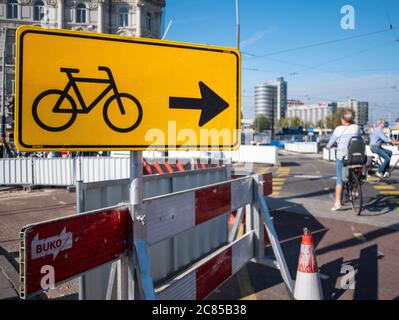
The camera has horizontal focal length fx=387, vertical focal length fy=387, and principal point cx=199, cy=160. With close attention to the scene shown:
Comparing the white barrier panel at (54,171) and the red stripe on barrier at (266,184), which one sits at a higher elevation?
the red stripe on barrier at (266,184)

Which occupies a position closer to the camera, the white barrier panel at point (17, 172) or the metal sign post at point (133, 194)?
the metal sign post at point (133, 194)

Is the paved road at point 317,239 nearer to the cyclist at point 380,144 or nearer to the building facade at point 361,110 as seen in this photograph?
the cyclist at point 380,144

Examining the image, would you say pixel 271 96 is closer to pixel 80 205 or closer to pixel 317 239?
pixel 317 239

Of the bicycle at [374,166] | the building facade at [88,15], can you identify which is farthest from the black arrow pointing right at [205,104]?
the building facade at [88,15]

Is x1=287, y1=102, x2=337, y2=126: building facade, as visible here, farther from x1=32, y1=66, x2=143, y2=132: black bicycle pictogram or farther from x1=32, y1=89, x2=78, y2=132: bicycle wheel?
x1=32, y1=89, x2=78, y2=132: bicycle wheel

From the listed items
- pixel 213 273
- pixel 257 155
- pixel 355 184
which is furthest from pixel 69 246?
pixel 257 155

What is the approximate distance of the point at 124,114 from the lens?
6.61 feet

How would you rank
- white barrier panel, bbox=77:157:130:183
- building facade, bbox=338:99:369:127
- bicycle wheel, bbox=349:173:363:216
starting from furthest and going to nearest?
building facade, bbox=338:99:369:127 < white barrier panel, bbox=77:157:130:183 < bicycle wheel, bbox=349:173:363:216

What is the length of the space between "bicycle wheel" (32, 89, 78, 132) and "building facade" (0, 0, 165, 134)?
136 feet

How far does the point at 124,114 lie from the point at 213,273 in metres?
1.60

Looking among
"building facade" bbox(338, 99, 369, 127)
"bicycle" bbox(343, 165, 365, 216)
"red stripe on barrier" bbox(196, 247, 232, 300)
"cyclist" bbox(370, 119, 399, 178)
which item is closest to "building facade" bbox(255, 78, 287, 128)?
"building facade" bbox(338, 99, 369, 127)

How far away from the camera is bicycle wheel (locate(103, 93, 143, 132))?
6.47ft

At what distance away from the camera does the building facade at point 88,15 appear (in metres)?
41.9

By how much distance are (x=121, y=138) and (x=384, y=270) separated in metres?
3.60
